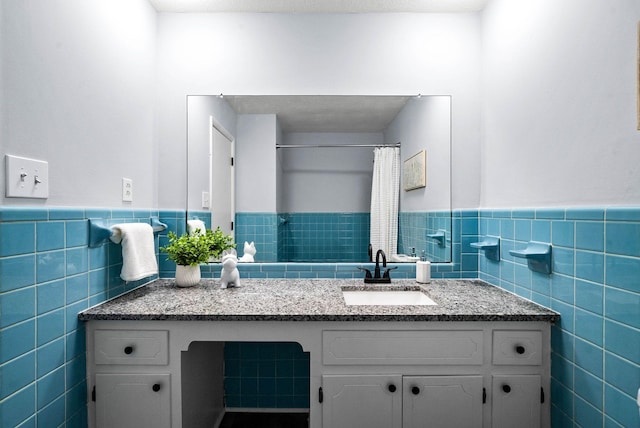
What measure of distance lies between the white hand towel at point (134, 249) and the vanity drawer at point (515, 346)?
1.49m

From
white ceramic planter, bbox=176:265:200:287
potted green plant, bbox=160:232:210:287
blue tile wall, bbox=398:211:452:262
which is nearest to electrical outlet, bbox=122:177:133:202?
potted green plant, bbox=160:232:210:287

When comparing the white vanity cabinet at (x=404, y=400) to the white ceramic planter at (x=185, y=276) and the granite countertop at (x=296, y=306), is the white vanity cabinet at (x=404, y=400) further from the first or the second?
the white ceramic planter at (x=185, y=276)

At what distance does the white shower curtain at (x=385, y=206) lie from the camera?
207cm

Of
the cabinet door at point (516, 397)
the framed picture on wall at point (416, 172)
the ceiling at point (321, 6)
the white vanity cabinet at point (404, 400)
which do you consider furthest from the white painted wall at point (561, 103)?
the white vanity cabinet at point (404, 400)

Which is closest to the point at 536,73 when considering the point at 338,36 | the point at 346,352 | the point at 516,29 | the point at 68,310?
the point at 516,29

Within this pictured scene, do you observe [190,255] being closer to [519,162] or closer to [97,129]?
[97,129]

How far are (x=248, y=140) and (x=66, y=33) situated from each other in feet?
3.11

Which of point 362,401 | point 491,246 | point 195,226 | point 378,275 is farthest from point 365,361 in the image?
point 195,226

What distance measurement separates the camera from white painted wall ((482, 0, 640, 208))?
109 cm

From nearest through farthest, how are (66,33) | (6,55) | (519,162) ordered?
1. (6,55)
2. (66,33)
3. (519,162)

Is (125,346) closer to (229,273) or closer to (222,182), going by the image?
(229,273)

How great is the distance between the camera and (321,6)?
1993 mm

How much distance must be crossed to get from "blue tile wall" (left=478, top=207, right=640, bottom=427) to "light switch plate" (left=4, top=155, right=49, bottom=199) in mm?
1797

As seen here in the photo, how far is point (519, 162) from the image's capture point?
5.41ft
